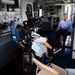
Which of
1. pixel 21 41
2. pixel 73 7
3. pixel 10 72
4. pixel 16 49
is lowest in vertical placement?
pixel 10 72

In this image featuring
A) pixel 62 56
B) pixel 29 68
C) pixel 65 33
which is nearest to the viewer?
pixel 29 68

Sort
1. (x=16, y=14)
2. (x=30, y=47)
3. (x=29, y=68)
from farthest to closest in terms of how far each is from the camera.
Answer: (x=16, y=14), (x=30, y=47), (x=29, y=68)

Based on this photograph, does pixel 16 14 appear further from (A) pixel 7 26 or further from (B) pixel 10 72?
(B) pixel 10 72

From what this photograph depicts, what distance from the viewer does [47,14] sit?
9.88 metres

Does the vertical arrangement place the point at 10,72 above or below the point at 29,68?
below

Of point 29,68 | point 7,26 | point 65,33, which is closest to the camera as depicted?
point 29,68

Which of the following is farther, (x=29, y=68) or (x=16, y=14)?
(x=16, y=14)

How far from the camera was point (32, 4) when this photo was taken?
26.3 ft

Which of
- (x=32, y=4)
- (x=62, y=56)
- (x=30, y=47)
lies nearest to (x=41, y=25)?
(x=32, y=4)

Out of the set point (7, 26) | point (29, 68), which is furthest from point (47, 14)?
point (29, 68)

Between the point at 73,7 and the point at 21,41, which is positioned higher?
the point at 73,7

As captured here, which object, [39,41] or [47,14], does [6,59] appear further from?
[47,14]

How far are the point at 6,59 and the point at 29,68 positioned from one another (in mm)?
1132

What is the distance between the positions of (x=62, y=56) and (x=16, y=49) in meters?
1.49
